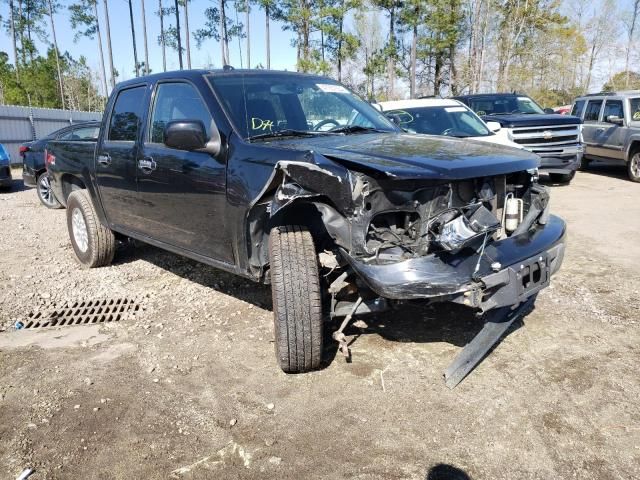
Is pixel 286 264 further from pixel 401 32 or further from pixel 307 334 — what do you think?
pixel 401 32

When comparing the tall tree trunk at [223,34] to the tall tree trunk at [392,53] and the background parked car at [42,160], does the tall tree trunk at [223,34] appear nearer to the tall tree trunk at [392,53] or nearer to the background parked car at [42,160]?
the tall tree trunk at [392,53]

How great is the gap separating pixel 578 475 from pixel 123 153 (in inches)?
158

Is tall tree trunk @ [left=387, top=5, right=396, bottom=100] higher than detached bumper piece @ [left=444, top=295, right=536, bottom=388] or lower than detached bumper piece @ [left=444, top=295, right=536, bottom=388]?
higher

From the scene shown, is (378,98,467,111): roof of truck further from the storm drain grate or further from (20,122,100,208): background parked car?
the storm drain grate

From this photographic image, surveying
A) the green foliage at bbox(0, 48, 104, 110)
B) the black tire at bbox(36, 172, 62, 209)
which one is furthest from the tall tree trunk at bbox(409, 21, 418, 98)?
the green foliage at bbox(0, 48, 104, 110)

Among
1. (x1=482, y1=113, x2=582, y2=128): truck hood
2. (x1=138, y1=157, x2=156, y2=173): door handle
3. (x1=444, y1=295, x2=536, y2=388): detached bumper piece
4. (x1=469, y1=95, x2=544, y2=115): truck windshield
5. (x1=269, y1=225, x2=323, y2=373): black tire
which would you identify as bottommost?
(x1=444, y1=295, x2=536, y2=388): detached bumper piece

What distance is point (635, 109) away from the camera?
11555 millimetres

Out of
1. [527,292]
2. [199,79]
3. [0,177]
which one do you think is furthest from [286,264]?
[0,177]

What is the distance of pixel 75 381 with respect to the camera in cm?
325

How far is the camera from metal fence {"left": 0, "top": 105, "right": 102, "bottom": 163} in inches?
715

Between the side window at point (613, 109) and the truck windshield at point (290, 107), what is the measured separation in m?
9.89

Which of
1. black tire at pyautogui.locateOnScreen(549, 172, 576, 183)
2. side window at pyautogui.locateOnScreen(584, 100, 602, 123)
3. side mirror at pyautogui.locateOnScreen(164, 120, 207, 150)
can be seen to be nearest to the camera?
side mirror at pyautogui.locateOnScreen(164, 120, 207, 150)

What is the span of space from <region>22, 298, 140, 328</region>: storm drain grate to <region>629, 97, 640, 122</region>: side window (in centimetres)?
1139

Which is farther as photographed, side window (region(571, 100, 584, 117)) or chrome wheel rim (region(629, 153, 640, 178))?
side window (region(571, 100, 584, 117))
